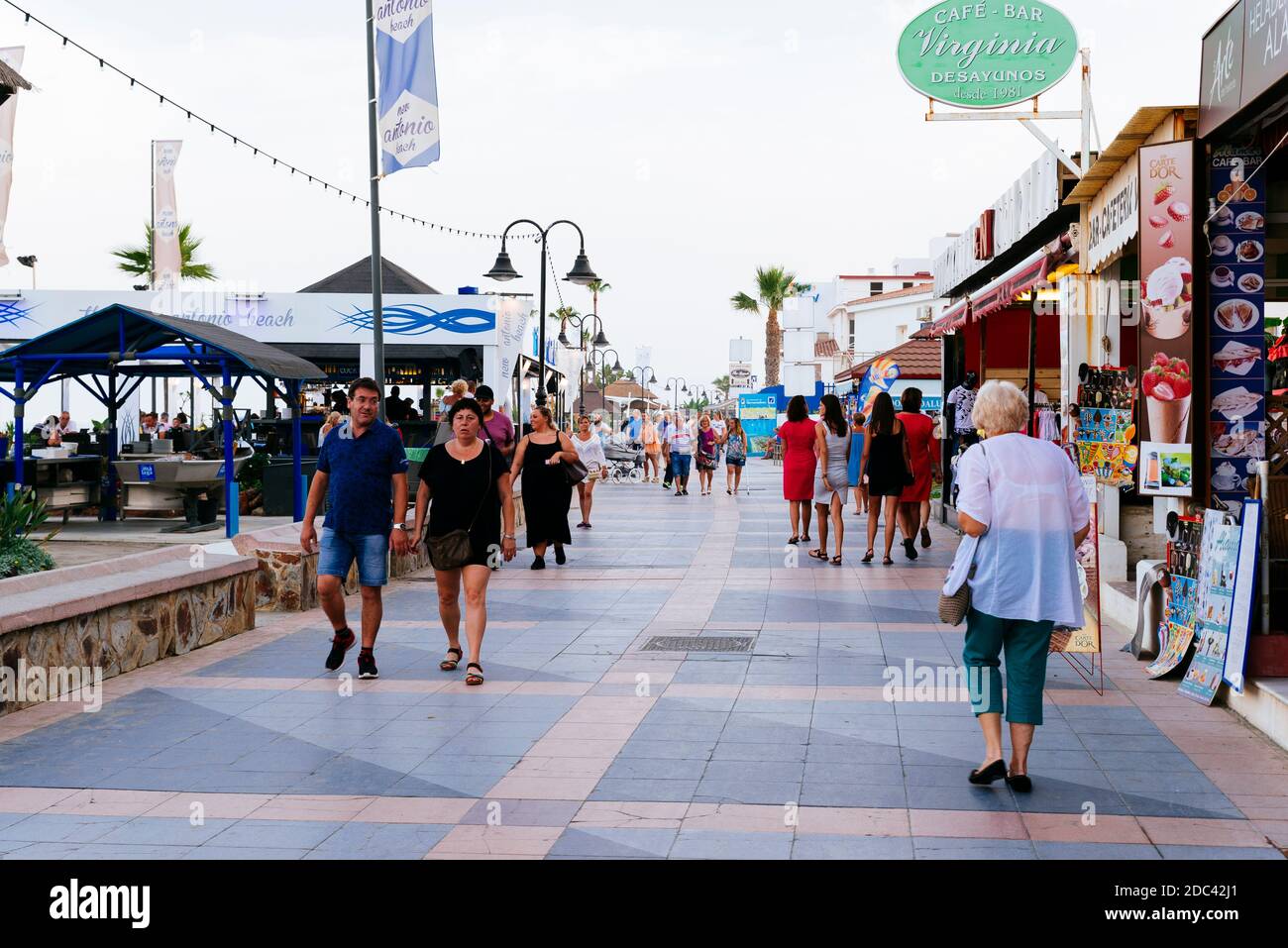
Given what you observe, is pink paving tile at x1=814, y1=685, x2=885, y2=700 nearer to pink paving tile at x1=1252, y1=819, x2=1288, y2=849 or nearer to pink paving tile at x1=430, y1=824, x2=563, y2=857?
pink paving tile at x1=1252, y1=819, x2=1288, y2=849

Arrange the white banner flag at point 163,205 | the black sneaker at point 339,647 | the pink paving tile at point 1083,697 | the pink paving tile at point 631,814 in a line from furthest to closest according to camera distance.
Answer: the white banner flag at point 163,205, the black sneaker at point 339,647, the pink paving tile at point 1083,697, the pink paving tile at point 631,814

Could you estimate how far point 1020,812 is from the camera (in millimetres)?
4914

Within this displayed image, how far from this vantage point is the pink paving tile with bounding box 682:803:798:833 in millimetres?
4723

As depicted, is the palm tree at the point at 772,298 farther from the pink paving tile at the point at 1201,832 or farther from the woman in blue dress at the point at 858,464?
the pink paving tile at the point at 1201,832

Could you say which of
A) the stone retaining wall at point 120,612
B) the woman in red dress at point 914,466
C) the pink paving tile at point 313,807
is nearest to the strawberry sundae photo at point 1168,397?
the pink paving tile at point 313,807

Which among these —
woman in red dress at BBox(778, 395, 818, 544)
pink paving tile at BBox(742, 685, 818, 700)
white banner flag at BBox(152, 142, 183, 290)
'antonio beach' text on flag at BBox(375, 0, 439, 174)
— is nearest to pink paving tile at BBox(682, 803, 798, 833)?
pink paving tile at BBox(742, 685, 818, 700)

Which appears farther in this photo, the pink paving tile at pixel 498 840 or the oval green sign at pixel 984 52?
the oval green sign at pixel 984 52

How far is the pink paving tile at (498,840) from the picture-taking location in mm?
4480

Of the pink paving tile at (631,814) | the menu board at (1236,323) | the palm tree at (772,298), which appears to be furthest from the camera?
the palm tree at (772,298)

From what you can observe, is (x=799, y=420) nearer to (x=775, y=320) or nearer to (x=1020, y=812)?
(x=1020, y=812)

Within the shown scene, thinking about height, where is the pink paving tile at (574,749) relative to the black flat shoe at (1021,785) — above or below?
below

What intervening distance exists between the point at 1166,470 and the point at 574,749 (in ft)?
13.4

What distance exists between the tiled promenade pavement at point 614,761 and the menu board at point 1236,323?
1.42m

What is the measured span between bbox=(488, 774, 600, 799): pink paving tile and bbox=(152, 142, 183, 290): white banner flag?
23914mm
